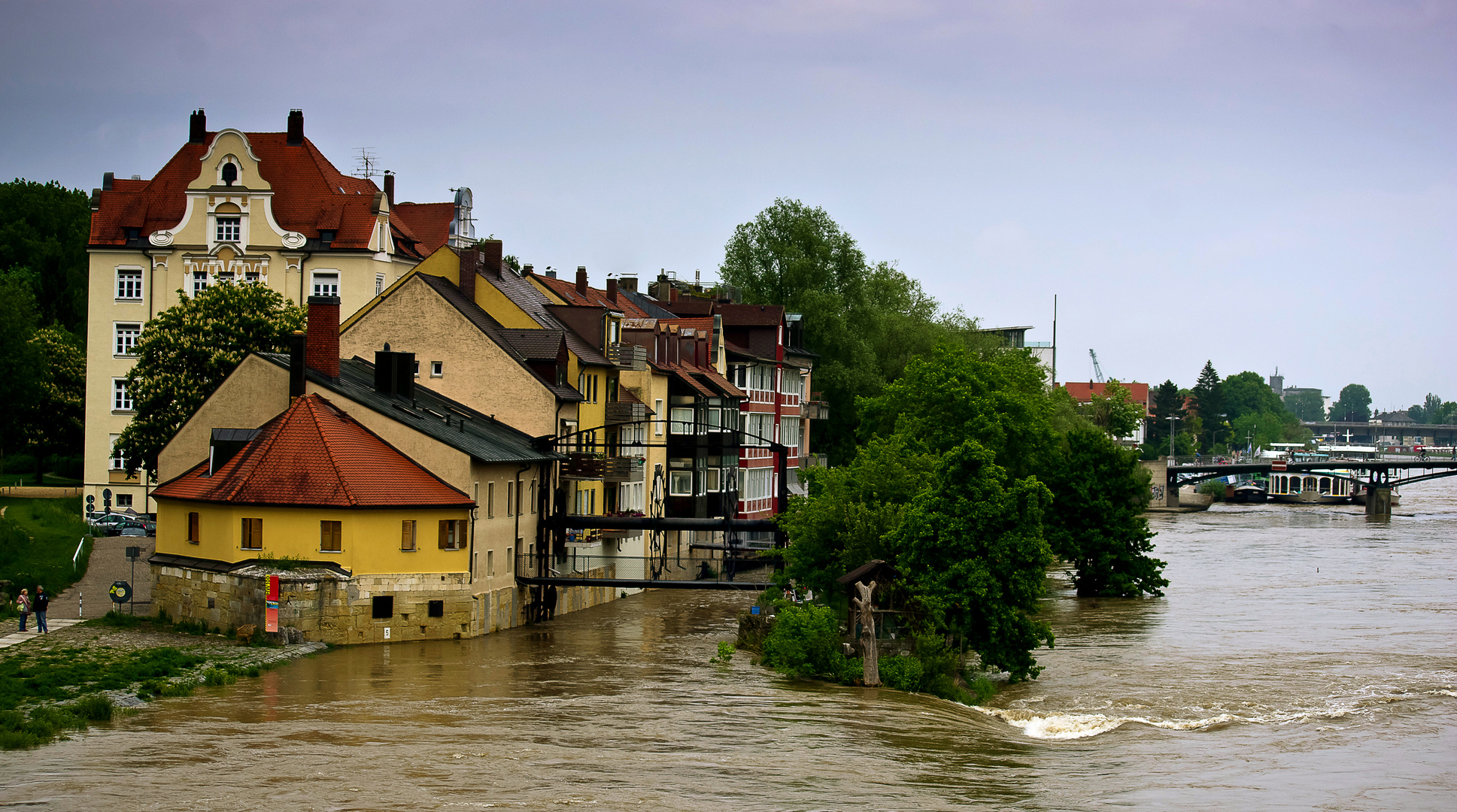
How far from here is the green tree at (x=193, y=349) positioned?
60.8 m

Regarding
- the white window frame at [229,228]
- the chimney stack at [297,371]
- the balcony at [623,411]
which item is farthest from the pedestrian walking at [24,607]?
the white window frame at [229,228]

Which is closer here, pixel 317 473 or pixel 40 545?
pixel 317 473

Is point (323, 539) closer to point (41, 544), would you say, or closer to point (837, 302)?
point (41, 544)

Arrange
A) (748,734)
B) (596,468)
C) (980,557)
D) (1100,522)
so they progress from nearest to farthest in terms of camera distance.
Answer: (748,734) → (980,557) → (596,468) → (1100,522)

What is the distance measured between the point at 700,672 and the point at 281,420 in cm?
1493

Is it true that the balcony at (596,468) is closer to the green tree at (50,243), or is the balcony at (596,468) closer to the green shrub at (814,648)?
the green shrub at (814,648)

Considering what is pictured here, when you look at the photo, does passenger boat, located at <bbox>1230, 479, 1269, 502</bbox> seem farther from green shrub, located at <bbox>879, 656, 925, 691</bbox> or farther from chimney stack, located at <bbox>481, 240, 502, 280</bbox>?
green shrub, located at <bbox>879, 656, 925, 691</bbox>

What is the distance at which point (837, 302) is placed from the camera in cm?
9688

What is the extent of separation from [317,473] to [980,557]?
19.0 m

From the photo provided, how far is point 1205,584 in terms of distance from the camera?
75.2 meters

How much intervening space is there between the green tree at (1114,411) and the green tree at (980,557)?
100 m

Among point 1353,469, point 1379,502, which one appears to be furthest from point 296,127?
point 1353,469

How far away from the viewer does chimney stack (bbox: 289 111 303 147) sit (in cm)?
8312

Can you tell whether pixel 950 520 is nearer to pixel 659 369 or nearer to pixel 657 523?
pixel 657 523
